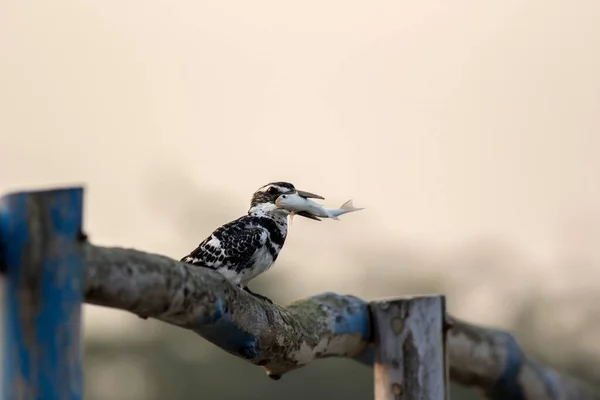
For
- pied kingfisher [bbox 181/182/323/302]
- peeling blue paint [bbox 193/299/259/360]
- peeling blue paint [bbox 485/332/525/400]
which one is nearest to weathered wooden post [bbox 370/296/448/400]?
pied kingfisher [bbox 181/182/323/302]

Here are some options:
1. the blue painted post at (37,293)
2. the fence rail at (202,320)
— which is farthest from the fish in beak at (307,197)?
the blue painted post at (37,293)

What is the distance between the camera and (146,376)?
65.5 feet

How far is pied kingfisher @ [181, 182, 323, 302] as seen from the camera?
526 centimetres

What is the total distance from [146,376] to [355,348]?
15168mm

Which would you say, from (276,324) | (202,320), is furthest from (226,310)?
(276,324)

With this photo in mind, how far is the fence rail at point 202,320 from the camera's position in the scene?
3121 mm

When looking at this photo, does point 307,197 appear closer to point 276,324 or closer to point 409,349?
point 409,349

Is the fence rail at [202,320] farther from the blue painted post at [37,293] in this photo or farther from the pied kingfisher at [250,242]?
the pied kingfisher at [250,242]

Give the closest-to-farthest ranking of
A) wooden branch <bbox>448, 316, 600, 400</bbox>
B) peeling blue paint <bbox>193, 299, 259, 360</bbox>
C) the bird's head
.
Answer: peeling blue paint <bbox>193, 299, 259, 360</bbox>
wooden branch <bbox>448, 316, 600, 400</bbox>
the bird's head

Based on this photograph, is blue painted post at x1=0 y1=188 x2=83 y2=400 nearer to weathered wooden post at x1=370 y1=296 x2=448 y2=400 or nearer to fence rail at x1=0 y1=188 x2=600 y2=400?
fence rail at x1=0 y1=188 x2=600 y2=400

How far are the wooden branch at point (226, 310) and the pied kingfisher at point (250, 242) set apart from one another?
370 mm

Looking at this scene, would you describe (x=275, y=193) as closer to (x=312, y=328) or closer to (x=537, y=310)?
(x=312, y=328)

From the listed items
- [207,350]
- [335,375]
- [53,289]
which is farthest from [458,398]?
[53,289]

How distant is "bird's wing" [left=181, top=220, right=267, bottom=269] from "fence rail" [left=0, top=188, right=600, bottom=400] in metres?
0.45
